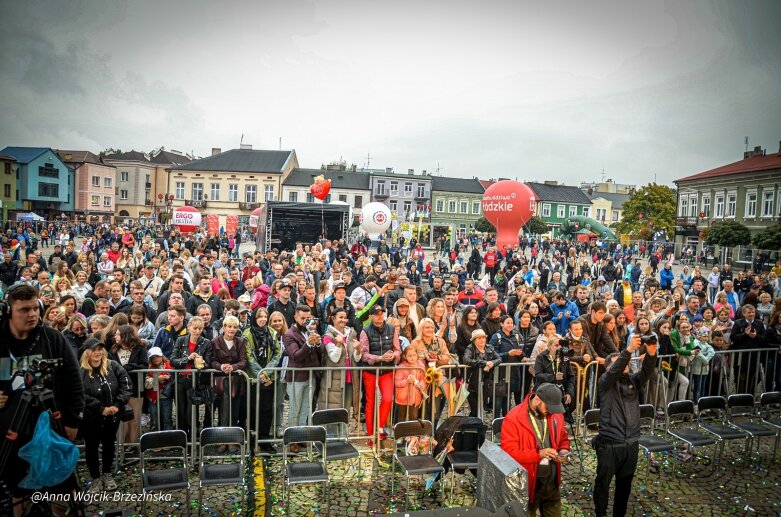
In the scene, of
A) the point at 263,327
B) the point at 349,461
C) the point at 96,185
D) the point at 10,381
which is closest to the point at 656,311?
the point at 349,461

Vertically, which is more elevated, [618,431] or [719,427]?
[618,431]

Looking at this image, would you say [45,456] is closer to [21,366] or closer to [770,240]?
[21,366]

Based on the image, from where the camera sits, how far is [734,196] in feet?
138

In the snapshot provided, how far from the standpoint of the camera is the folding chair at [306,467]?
14.5 ft

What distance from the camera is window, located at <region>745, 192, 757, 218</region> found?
3950cm

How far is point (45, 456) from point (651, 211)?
5890cm

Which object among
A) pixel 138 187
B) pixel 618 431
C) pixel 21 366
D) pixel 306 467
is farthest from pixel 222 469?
pixel 138 187

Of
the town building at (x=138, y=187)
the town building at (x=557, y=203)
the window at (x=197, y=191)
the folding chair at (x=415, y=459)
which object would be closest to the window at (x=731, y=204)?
the town building at (x=557, y=203)

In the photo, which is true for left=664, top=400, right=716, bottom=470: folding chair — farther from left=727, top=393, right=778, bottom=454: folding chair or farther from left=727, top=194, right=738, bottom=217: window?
left=727, top=194, right=738, bottom=217: window

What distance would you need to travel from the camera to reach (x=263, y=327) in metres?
6.12

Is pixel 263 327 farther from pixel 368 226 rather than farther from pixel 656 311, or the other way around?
pixel 368 226

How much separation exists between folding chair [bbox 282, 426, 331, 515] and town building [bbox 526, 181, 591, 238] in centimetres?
6546

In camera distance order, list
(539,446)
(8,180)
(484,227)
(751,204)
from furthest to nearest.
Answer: (484,227) → (8,180) → (751,204) → (539,446)

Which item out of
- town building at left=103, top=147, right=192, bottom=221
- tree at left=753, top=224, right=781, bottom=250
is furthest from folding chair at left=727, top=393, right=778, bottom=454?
town building at left=103, top=147, right=192, bottom=221
